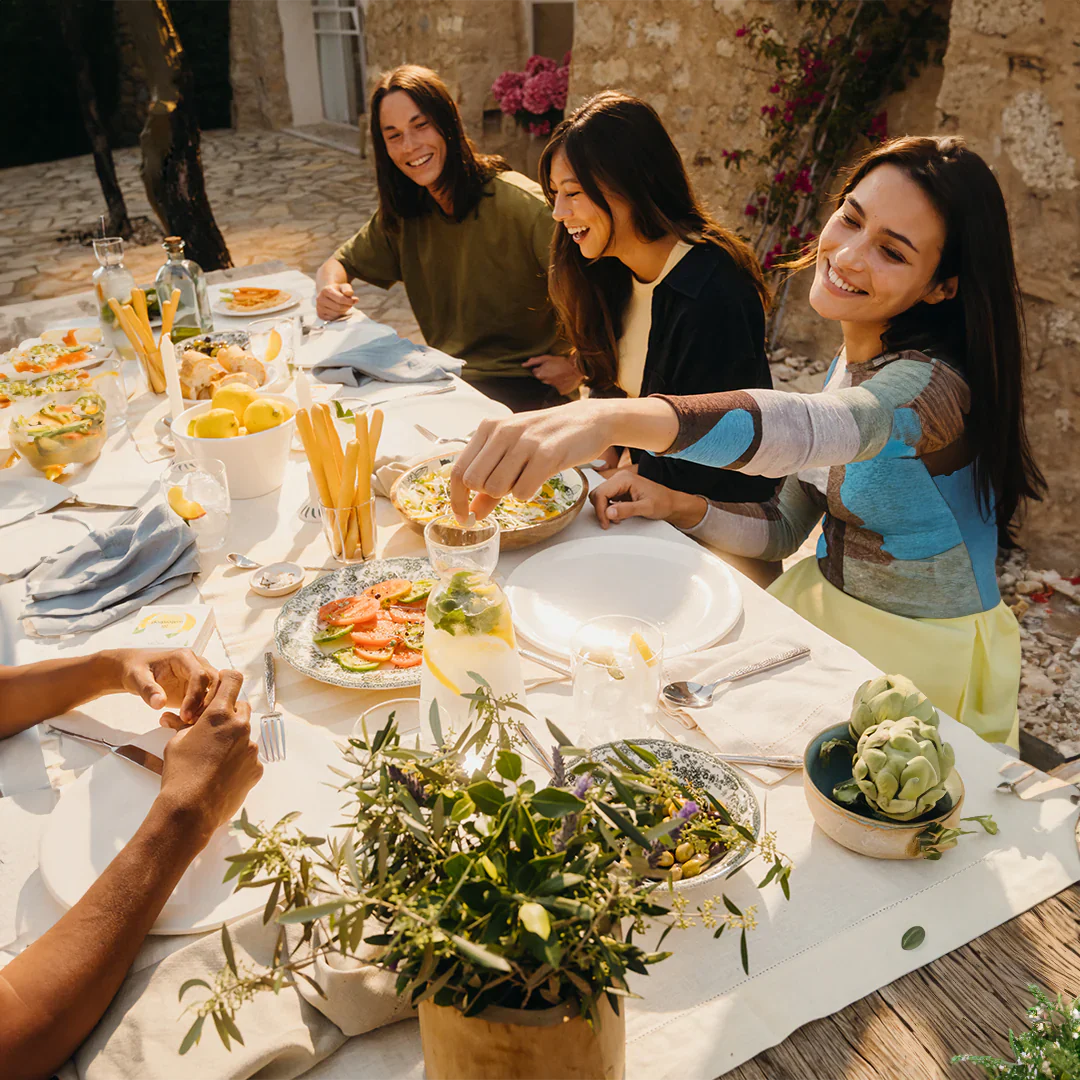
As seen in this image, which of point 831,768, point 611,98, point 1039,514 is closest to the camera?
point 831,768

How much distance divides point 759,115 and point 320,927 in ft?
14.5

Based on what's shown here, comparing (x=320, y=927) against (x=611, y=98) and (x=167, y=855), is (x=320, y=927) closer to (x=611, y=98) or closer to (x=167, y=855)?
(x=167, y=855)

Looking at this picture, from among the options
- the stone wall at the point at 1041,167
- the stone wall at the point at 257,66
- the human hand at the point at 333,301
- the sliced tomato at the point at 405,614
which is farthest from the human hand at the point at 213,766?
the stone wall at the point at 257,66

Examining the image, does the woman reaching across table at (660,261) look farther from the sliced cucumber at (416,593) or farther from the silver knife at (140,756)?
the silver knife at (140,756)

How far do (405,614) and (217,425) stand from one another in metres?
0.69

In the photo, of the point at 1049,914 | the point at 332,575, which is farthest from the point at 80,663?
the point at 1049,914

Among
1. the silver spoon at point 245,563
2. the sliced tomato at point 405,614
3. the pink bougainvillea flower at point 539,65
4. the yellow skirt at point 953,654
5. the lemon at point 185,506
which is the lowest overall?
the yellow skirt at point 953,654

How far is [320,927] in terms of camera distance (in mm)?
845

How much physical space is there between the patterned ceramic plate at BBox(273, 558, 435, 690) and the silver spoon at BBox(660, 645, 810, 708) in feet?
1.17

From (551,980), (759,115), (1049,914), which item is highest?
(759,115)

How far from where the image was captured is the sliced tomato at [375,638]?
1365mm

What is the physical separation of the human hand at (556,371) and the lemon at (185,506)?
1.58 metres

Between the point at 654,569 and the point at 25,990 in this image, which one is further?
the point at 654,569

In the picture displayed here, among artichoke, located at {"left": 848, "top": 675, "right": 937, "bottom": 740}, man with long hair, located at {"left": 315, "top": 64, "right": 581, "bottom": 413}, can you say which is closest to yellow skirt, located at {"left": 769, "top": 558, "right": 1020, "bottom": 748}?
artichoke, located at {"left": 848, "top": 675, "right": 937, "bottom": 740}
